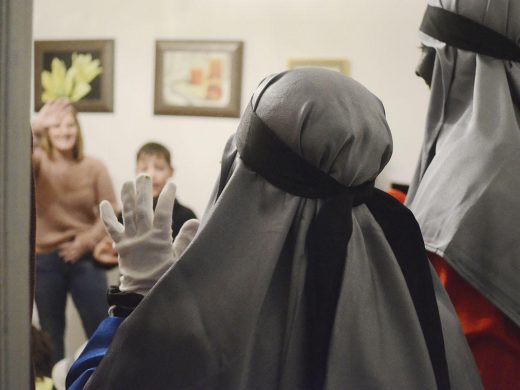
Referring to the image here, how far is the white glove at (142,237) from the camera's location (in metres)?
0.91

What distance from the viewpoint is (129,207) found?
3.03 ft

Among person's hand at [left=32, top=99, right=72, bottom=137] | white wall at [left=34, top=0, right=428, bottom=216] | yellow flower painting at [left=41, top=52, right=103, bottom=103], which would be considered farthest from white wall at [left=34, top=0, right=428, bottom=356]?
person's hand at [left=32, top=99, right=72, bottom=137]

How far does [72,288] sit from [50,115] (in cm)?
84

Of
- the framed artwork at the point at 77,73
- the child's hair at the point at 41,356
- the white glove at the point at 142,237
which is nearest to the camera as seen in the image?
the white glove at the point at 142,237

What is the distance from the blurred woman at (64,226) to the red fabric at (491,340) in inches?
84.6

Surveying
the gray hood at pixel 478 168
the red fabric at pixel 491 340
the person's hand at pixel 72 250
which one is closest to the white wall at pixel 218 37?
the person's hand at pixel 72 250

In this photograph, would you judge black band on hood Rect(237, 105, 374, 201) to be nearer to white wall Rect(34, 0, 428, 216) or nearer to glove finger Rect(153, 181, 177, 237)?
glove finger Rect(153, 181, 177, 237)

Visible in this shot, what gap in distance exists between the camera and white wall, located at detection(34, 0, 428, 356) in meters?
2.82

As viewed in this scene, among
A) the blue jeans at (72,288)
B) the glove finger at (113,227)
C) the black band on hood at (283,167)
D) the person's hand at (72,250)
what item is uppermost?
the black band on hood at (283,167)

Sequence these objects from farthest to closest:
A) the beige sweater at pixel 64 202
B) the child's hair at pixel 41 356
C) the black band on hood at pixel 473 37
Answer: the beige sweater at pixel 64 202
the child's hair at pixel 41 356
the black band on hood at pixel 473 37

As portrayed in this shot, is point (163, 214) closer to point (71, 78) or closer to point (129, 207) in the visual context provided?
point (129, 207)

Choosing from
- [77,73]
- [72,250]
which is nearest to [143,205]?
[72,250]

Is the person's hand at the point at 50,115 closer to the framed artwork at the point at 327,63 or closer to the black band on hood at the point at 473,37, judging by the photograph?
the framed artwork at the point at 327,63

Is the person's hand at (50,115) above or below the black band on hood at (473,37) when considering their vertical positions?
below
